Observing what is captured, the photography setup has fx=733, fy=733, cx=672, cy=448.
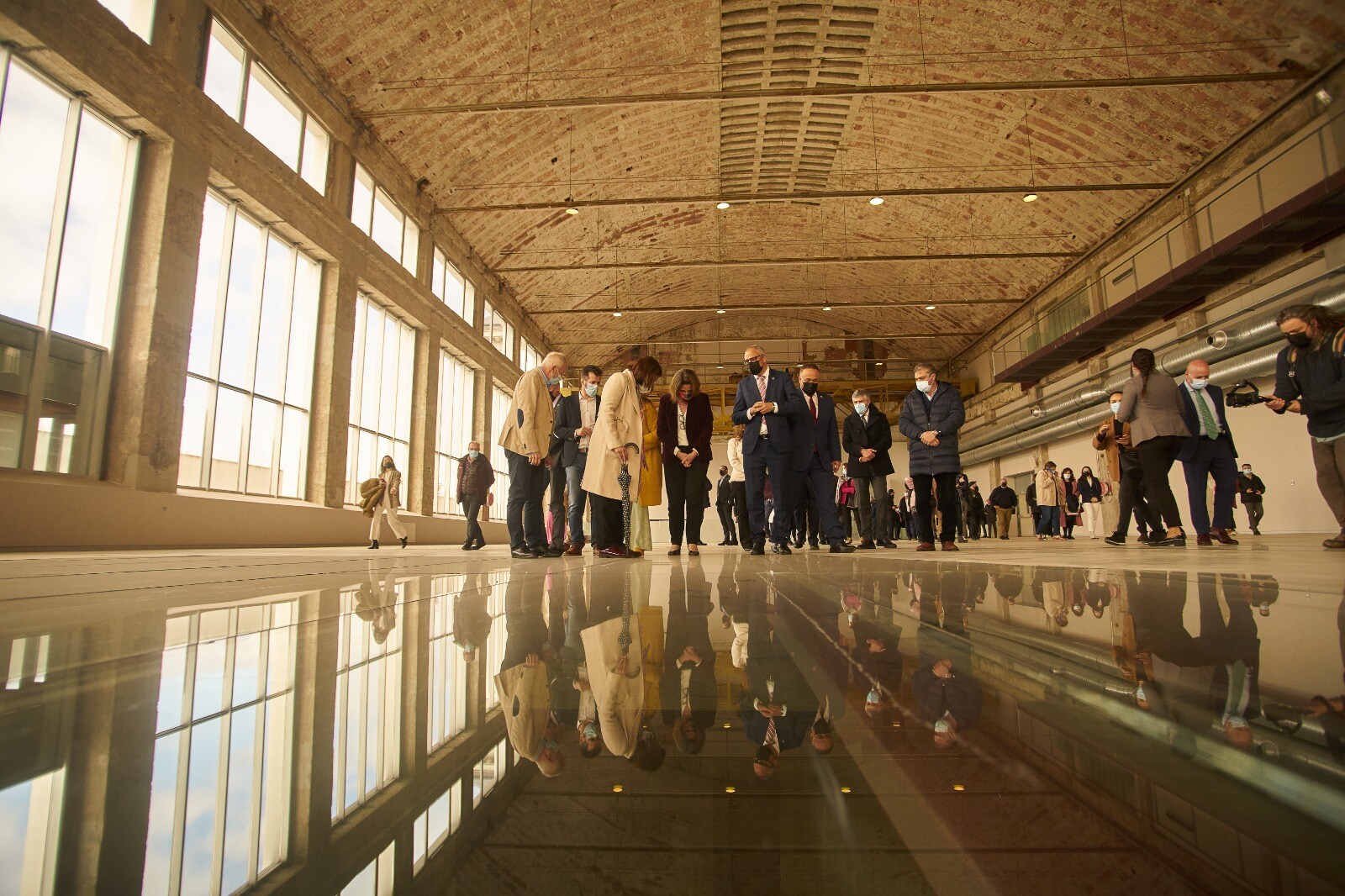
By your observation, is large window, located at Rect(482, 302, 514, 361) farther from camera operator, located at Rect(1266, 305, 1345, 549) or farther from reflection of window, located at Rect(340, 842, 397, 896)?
reflection of window, located at Rect(340, 842, 397, 896)

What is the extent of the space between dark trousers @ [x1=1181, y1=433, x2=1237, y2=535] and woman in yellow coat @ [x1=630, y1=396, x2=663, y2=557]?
4493 mm

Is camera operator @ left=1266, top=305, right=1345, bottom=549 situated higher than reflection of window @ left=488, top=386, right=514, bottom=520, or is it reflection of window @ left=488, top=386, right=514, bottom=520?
reflection of window @ left=488, top=386, right=514, bottom=520

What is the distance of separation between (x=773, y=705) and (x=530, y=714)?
181mm

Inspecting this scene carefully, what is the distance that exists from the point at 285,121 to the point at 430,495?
722cm

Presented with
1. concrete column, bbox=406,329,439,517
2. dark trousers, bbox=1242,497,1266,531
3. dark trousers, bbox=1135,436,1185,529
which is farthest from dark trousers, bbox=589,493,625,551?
dark trousers, bbox=1242,497,1266,531

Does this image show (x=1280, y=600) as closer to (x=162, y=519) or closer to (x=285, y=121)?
(x=162, y=519)

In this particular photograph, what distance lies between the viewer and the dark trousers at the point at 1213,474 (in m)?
6.18

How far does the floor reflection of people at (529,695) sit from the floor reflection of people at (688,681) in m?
0.08

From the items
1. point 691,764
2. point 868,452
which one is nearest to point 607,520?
point 868,452

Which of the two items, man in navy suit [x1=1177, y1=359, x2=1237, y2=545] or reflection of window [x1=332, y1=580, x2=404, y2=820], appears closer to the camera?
reflection of window [x1=332, y1=580, x2=404, y2=820]

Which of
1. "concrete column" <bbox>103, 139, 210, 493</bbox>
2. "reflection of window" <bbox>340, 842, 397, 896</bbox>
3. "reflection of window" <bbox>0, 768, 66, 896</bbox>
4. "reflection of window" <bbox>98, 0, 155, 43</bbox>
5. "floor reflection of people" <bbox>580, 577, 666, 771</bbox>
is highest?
"reflection of window" <bbox>98, 0, 155, 43</bbox>

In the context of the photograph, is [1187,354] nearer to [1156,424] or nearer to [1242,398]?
[1242,398]

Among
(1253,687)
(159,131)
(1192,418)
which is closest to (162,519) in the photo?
(159,131)

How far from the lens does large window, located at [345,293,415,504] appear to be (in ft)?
42.5
